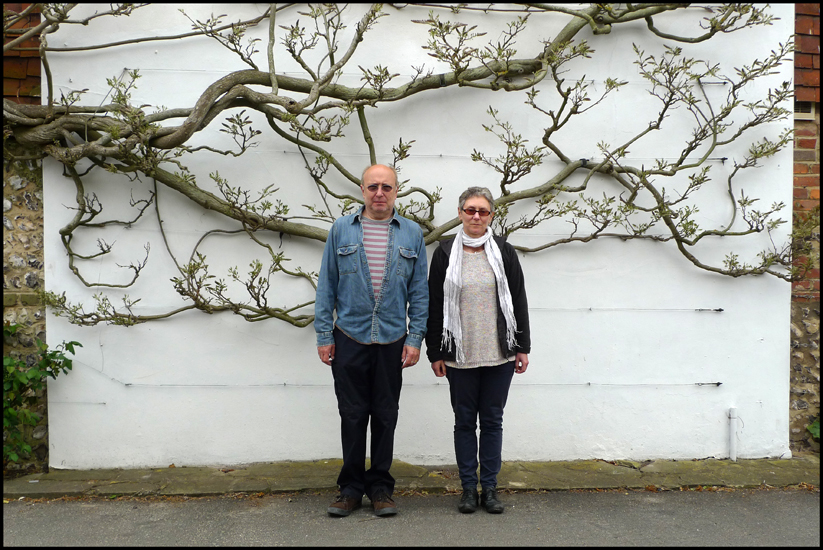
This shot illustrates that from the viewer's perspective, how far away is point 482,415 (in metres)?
3.27

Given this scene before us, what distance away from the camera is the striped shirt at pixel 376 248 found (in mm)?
3191

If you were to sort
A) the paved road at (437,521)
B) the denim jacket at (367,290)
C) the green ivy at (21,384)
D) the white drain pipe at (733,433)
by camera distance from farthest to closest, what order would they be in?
the white drain pipe at (733,433) < the green ivy at (21,384) < the denim jacket at (367,290) < the paved road at (437,521)

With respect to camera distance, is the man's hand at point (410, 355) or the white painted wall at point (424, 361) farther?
the white painted wall at point (424, 361)

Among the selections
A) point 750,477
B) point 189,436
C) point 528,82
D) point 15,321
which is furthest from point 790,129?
point 15,321

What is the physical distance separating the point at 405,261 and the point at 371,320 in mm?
345

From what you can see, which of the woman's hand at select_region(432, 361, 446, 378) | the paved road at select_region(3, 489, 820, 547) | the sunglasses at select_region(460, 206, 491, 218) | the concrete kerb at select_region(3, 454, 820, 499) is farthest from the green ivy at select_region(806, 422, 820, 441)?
the sunglasses at select_region(460, 206, 491, 218)

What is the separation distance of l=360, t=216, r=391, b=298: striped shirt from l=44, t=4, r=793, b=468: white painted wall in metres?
0.82

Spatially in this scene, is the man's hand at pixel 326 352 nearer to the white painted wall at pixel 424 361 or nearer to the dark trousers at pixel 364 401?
the dark trousers at pixel 364 401

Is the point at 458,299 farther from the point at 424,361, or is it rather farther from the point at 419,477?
the point at 419,477

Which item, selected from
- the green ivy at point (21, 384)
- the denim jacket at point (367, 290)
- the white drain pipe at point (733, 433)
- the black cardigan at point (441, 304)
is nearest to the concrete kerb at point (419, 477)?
the white drain pipe at point (733, 433)

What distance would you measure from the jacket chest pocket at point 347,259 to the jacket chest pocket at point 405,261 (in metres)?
0.22

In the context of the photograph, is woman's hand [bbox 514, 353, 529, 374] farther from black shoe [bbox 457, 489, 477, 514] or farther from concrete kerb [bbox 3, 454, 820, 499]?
concrete kerb [bbox 3, 454, 820, 499]

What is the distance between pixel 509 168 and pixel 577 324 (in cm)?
109

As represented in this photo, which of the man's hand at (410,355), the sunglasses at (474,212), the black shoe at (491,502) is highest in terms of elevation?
the sunglasses at (474,212)
